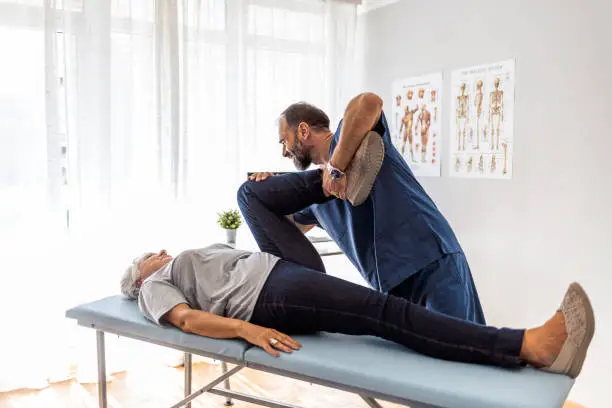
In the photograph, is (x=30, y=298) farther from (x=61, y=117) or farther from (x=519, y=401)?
(x=519, y=401)

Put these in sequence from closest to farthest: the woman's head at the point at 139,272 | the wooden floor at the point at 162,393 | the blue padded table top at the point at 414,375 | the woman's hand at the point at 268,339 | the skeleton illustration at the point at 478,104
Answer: the blue padded table top at the point at 414,375
the woman's hand at the point at 268,339
the woman's head at the point at 139,272
the wooden floor at the point at 162,393
the skeleton illustration at the point at 478,104

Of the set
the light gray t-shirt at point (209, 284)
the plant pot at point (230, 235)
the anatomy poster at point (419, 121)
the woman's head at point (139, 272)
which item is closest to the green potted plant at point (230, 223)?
the plant pot at point (230, 235)

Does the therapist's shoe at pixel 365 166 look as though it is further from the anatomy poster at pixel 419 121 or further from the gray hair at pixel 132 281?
the anatomy poster at pixel 419 121

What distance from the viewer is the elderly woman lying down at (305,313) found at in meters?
1.34

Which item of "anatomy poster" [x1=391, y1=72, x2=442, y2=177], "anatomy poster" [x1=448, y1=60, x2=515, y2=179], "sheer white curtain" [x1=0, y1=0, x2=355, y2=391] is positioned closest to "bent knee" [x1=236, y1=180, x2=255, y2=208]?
"sheer white curtain" [x1=0, y1=0, x2=355, y2=391]

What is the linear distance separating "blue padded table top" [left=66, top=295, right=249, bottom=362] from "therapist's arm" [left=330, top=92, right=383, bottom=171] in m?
0.63

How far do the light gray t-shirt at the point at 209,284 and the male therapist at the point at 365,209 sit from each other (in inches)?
5.1

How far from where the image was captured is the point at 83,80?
2859 millimetres

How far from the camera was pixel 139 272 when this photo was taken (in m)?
2.03

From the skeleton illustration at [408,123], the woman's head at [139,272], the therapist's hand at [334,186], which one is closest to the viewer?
the therapist's hand at [334,186]

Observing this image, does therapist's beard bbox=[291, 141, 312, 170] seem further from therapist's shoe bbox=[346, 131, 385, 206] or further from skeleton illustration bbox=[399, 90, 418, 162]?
skeleton illustration bbox=[399, 90, 418, 162]

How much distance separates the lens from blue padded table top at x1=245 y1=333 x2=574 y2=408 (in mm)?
1234

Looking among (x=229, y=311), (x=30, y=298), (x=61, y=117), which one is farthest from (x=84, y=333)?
(x=229, y=311)

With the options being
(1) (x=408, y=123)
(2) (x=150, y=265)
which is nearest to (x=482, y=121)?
(1) (x=408, y=123)
